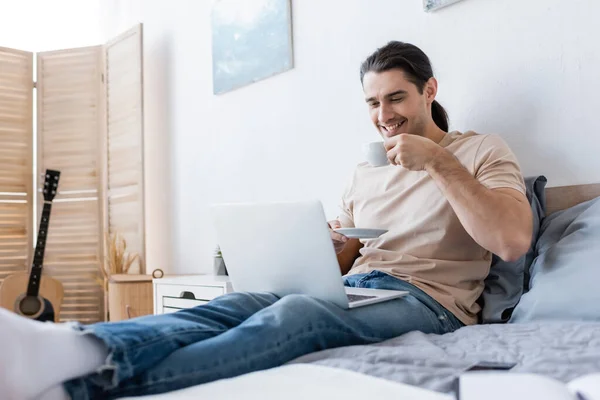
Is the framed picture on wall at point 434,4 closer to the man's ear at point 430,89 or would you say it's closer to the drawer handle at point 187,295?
the man's ear at point 430,89

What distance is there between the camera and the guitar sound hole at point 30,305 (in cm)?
315

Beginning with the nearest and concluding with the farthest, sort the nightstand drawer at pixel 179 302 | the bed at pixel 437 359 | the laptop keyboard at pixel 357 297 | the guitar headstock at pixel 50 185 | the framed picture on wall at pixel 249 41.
Result: the bed at pixel 437 359 → the laptop keyboard at pixel 357 297 → the nightstand drawer at pixel 179 302 → the framed picture on wall at pixel 249 41 → the guitar headstock at pixel 50 185

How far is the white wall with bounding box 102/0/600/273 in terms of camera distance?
5.16ft

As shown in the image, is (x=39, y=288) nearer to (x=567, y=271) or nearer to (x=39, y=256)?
(x=39, y=256)

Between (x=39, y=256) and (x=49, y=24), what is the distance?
65.5 inches

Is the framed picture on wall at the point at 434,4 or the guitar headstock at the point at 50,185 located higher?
the framed picture on wall at the point at 434,4

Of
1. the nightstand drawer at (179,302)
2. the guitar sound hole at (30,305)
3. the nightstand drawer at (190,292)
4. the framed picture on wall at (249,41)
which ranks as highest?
the framed picture on wall at (249,41)

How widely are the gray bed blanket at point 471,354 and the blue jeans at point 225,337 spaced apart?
0.04m

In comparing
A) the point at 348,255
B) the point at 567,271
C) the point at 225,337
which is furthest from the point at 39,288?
the point at 567,271

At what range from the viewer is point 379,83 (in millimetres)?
1646

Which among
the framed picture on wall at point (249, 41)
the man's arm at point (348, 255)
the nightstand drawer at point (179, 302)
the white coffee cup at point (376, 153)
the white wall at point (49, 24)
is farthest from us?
the white wall at point (49, 24)

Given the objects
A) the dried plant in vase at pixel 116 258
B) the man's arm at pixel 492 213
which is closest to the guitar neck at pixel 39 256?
the dried plant in vase at pixel 116 258

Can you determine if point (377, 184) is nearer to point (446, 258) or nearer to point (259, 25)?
point (446, 258)

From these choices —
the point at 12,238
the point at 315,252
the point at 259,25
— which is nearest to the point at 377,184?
the point at 315,252
